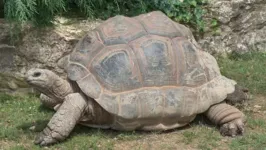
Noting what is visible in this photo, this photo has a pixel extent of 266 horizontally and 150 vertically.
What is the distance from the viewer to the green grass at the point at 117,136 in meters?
4.73

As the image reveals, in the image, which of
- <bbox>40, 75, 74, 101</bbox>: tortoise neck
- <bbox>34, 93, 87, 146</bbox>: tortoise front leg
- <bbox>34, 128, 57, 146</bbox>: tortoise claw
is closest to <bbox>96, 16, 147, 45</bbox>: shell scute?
<bbox>40, 75, 74, 101</bbox>: tortoise neck

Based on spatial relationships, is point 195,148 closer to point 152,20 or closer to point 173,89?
point 173,89

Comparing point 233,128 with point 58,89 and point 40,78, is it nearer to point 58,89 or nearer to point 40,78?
point 58,89

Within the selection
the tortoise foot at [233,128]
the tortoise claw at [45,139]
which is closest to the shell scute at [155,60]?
the tortoise foot at [233,128]

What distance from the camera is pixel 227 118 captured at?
196 inches

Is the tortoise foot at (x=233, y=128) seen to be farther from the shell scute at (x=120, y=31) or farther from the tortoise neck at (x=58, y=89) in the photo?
the tortoise neck at (x=58, y=89)

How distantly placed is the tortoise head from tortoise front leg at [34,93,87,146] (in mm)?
272

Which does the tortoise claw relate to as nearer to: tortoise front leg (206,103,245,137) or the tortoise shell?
the tortoise shell

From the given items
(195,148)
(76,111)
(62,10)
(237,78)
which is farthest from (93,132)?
(237,78)

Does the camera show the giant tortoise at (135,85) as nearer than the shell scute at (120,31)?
Yes

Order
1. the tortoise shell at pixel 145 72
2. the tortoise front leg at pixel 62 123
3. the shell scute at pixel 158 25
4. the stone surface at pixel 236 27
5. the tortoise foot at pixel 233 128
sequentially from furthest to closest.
Answer: the stone surface at pixel 236 27
the shell scute at pixel 158 25
the tortoise foot at pixel 233 128
the tortoise shell at pixel 145 72
the tortoise front leg at pixel 62 123

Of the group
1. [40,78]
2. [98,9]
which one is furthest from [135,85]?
[98,9]

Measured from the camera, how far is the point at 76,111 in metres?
4.74

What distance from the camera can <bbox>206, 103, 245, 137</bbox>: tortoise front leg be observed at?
491cm
